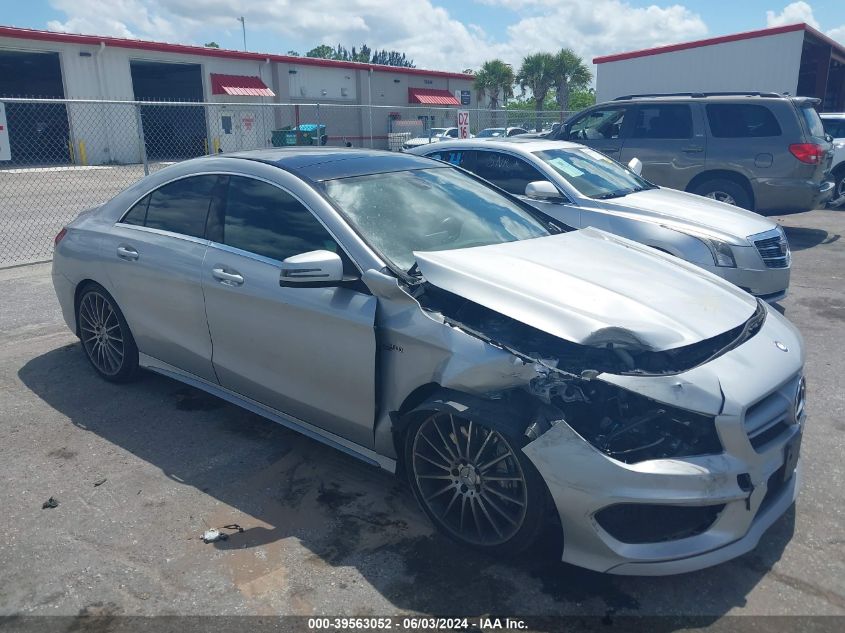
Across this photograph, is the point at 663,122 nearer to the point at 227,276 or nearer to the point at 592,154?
the point at 592,154

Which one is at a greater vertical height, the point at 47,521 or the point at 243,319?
the point at 243,319

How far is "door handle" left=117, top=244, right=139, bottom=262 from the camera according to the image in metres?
4.58

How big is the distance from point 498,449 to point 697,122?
29.9 ft

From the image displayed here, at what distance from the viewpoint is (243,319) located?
3928 millimetres

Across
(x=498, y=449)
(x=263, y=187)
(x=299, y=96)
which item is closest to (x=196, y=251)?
(x=263, y=187)

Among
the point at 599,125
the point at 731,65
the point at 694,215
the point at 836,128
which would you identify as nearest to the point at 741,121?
the point at 599,125

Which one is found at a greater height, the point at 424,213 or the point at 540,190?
the point at 424,213

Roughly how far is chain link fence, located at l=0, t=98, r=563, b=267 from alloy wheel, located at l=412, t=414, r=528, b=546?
968 cm

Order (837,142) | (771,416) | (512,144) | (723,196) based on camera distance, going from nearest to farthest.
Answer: (771,416) → (512,144) → (723,196) → (837,142)

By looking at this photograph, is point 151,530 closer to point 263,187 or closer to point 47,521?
point 47,521

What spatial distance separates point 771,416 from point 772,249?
4.07 m

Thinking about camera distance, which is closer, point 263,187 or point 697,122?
point 263,187

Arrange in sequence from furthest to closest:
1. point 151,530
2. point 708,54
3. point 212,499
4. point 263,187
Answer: point 708,54, point 263,187, point 212,499, point 151,530

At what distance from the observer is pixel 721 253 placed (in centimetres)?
634
